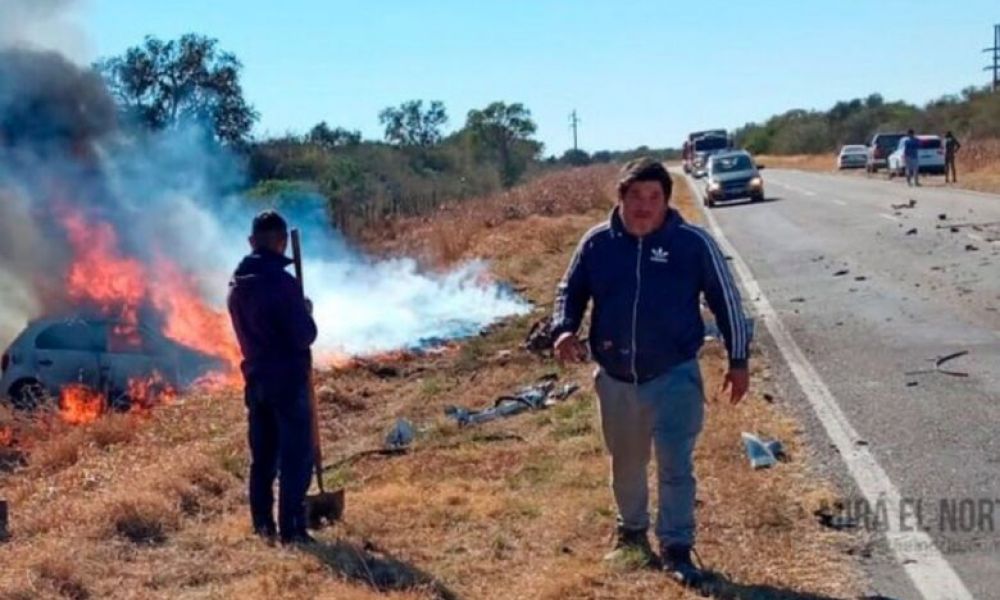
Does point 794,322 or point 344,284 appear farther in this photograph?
point 344,284

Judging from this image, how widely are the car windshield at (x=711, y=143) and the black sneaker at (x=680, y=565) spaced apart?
57021 millimetres

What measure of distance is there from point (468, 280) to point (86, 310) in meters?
5.99

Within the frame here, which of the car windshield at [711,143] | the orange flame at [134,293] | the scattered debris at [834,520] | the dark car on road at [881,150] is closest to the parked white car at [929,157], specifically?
the dark car on road at [881,150]

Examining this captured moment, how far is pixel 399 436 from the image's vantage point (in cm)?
969

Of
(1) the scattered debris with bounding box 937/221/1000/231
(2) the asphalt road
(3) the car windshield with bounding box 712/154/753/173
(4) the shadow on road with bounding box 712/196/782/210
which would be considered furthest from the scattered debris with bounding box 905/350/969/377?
(3) the car windshield with bounding box 712/154/753/173

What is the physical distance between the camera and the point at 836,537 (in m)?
6.05

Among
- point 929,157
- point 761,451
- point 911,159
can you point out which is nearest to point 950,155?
point 911,159

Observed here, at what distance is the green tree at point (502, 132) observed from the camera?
207 ft

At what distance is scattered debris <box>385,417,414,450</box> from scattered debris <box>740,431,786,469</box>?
270 centimetres

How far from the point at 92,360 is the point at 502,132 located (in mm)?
50290

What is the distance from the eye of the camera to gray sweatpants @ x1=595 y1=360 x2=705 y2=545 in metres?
5.65

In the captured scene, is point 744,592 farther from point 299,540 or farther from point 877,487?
point 299,540

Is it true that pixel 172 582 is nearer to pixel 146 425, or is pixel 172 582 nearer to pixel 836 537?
pixel 836 537

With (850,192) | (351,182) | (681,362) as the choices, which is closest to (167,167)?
(351,182)
